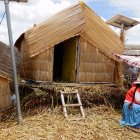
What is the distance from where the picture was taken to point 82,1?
37.9ft

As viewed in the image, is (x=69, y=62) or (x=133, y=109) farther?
(x=69, y=62)

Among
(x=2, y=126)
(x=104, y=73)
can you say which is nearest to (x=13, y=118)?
(x=2, y=126)

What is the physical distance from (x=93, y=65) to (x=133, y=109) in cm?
276

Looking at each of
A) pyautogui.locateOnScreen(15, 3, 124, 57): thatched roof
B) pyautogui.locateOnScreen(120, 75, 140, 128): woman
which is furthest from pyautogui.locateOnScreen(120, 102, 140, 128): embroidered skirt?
pyautogui.locateOnScreen(15, 3, 124, 57): thatched roof

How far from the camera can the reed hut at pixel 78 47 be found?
11141 mm

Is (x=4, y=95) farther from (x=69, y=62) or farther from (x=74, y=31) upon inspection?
(x=74, y=31)

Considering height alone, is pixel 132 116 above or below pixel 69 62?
below

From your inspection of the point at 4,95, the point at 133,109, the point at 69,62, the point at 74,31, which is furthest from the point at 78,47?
the point at 133,109

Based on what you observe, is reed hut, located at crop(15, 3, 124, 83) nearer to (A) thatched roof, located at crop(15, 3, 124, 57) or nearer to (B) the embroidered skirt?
(A) thatched roof, located at crop(15, 3, 124, 57)

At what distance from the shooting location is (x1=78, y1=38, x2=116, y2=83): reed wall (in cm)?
1148

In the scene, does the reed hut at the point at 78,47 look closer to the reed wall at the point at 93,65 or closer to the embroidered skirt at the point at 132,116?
the reed wall at the point at 93,65

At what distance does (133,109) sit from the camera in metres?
9.33

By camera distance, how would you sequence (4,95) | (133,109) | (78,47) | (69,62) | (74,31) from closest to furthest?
(133,109) < (4,95) < (74,31) < (78,47) < (69,62)

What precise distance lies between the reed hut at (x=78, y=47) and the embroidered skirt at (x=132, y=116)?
242 centimetres
